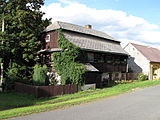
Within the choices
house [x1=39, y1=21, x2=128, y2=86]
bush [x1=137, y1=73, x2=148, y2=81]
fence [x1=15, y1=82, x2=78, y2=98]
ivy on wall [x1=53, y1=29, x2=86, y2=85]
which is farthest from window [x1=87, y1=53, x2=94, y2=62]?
bush [x1=137, y1=73, x2=148, y2=81]

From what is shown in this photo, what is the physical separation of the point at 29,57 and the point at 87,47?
769cm

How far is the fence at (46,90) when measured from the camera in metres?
19.6

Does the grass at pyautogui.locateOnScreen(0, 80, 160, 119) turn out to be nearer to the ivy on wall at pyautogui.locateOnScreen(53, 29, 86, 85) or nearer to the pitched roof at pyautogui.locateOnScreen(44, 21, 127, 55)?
the ivy on wall at pyautogui.locateOnScreen(53, 29, 86, 85)

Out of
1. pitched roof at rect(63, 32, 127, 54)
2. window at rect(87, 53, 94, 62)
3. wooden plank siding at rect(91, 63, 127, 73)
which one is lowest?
wooden plank siding at rect(91, 63, 127, 73)

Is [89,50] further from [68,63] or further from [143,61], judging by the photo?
[143,61]

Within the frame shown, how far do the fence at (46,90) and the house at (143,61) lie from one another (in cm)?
1961

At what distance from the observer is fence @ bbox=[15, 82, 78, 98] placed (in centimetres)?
1959

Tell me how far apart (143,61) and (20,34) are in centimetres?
2331

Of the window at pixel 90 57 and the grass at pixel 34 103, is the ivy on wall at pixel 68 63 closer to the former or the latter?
the window at pixel 90 57

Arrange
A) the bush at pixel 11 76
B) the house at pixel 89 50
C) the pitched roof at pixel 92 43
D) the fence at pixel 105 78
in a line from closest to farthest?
the bush at pixel 11 76, the fence at pixel 105 78, the house at pixel 89 50, the pitched roof at pixel 92 43

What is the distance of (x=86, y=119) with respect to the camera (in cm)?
1038

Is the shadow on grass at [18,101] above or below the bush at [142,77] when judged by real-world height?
below

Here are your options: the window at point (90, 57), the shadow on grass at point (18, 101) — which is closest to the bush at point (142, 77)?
the window at point (90, 57)

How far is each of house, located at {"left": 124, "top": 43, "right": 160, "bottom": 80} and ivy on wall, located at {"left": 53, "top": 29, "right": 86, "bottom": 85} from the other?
58.7ft
